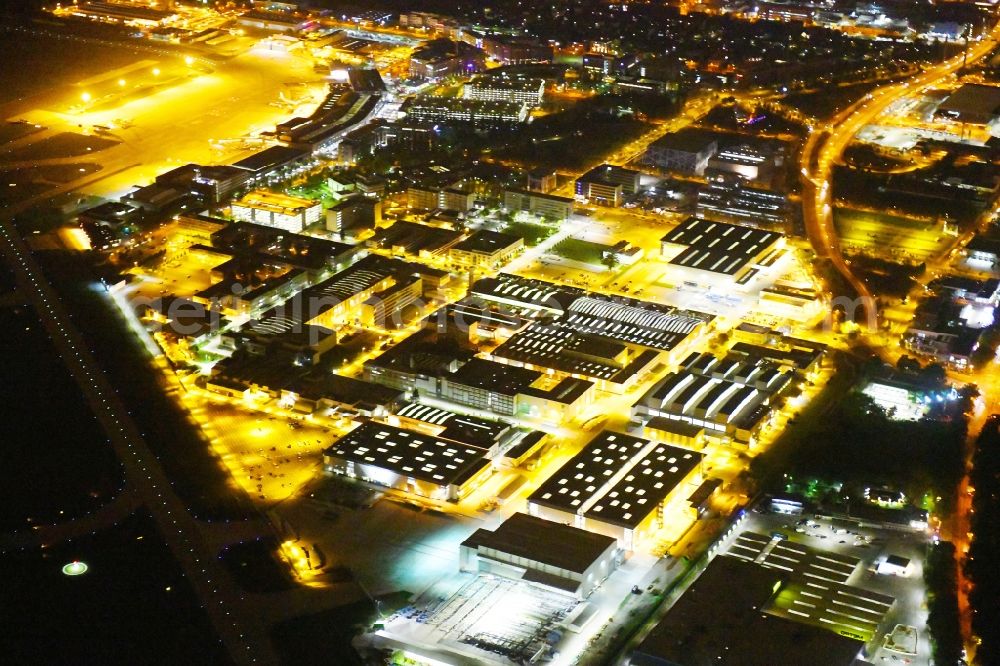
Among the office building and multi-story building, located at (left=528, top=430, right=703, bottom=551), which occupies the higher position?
the office building

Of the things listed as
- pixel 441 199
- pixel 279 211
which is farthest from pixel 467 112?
pixel 279 211

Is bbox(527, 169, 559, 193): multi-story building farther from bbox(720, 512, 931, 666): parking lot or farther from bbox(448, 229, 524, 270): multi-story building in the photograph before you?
bbox(720, 512, 931, 666): parking lot

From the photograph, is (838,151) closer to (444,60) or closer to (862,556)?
(444,60)

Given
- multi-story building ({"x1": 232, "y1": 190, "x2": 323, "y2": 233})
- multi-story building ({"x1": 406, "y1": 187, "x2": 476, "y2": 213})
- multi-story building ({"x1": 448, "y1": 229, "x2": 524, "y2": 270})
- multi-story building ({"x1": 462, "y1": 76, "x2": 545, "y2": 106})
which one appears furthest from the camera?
multi-story building ({"x1": 462, "y1": 76, "x2": 545, "y2": 106})

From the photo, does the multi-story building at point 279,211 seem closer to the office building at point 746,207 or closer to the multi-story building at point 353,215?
the multi-story building at point 353,215

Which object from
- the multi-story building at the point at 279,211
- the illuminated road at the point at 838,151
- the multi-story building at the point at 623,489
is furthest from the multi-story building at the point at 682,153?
the multi-story building at the point at 623,489

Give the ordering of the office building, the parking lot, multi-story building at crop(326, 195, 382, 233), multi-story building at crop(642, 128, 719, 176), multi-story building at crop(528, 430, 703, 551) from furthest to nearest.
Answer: multi-story building at crop(642, 128, 719, 176), the office building, multi-story building at crop(326, 195, 382, 233), multi-story building at crop(528, 430, 703, 551), the parking lot

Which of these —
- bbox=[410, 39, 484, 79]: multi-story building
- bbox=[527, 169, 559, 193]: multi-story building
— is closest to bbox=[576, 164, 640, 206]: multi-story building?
bbox=[527, 169, 559, 193]: multi-story building

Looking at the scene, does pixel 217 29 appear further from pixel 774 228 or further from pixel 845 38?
pixel 774 228

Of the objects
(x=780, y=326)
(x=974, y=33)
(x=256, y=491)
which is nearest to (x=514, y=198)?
(x=780, y=326)
